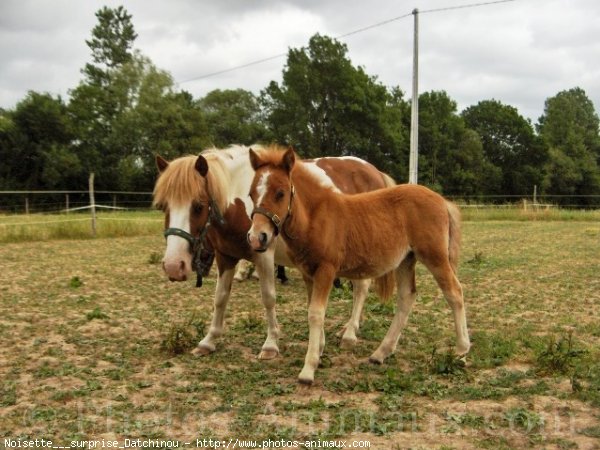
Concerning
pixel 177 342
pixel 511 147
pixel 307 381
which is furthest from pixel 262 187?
pixel 511 147

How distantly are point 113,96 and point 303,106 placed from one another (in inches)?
687

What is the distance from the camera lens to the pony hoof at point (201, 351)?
192 inches

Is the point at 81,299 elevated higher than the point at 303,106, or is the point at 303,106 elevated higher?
the point at 303,106

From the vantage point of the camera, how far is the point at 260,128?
4753cm

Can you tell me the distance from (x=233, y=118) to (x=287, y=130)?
12.0m

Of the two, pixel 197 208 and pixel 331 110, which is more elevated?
pixel 331 110

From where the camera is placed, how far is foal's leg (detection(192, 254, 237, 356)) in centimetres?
491

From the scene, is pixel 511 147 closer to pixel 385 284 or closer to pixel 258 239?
pixel 385 284

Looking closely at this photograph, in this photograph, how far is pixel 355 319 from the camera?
5.46 meters

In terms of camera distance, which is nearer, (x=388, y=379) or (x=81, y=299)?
(x=388, y=379)

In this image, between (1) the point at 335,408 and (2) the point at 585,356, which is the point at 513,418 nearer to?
(1) the point at 335,408

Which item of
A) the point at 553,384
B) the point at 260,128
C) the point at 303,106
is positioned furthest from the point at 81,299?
the point at 260,128

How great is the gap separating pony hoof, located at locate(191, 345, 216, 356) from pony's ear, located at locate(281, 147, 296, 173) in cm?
203

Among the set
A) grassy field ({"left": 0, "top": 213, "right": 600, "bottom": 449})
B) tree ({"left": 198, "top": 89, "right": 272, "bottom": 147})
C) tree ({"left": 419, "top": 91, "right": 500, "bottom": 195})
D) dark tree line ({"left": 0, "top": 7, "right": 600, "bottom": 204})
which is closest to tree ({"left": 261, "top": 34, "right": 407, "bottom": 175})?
dark tree line ({"left": 0, "top": 7, "right": 600, "bottom": 204})
